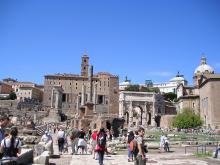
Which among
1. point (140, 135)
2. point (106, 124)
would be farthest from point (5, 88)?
point (140, 135)

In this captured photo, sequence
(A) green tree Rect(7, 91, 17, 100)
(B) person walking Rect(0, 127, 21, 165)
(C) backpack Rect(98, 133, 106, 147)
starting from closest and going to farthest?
(B) person walking Rect(0, 127, 21, 165) → (C) backpack Rect(98, 133, 106, 147) → (A) green tree Rect(7, 91, 17, 100)

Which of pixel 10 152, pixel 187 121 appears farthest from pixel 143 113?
pixel 10 152

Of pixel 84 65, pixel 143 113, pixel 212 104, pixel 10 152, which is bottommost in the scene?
pixel 10 152

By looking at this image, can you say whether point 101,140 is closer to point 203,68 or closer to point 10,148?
point 10,148

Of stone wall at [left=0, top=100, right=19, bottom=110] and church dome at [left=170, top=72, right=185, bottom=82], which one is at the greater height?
church dome at [left=170, top=72, right=185, bottom=82]

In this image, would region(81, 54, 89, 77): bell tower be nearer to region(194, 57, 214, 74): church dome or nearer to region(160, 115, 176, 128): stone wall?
region(194, 57, 214, 74): church dome

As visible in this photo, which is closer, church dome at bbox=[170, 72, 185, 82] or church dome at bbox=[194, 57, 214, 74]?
church dome at bbox=[194, 57, 214, 74]

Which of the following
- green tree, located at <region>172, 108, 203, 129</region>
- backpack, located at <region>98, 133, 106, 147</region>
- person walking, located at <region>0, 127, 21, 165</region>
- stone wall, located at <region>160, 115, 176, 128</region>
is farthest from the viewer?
stone wall, located at <region>160, 115, 176, 128</region>

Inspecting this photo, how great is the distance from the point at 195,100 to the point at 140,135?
2595 inches

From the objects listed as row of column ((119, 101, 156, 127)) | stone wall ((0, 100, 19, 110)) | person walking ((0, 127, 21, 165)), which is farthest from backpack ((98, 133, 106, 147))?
stone wall ((0, 100, 19, 110))

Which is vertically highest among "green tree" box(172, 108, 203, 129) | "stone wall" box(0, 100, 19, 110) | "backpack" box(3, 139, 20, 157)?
"stone wall" box(0, 100, 19, 110)

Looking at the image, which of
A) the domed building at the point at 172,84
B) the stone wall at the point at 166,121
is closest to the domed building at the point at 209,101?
the stone wall at the point at 166,121

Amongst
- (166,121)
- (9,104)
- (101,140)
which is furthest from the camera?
(9,104)

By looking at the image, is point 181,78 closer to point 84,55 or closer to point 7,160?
point 84,55
